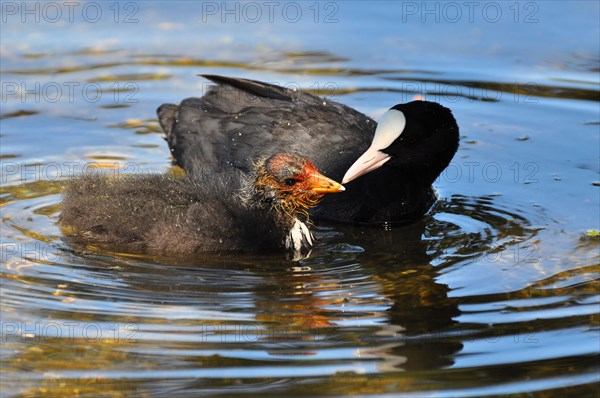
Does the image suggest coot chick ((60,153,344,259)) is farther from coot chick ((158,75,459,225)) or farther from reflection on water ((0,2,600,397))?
coot chick ((158,75,459,225))

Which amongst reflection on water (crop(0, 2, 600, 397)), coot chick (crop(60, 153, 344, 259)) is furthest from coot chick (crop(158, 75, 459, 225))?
coot chick (crop(60, 153, 344, 259))

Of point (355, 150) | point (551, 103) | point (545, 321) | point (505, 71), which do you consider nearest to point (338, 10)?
point (505, 71)

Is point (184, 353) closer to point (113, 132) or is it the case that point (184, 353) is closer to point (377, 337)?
point (377, 337)

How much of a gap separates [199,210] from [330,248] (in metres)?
0.84

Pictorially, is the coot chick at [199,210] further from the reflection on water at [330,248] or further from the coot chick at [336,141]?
the coot chick at [336,141]

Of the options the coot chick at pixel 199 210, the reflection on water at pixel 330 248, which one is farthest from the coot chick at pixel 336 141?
the coot chick at pixel 199 210

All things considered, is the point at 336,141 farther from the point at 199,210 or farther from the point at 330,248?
the point at 199,210

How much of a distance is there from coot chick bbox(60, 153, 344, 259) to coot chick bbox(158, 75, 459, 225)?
500 millimetres

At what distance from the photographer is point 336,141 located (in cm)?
718

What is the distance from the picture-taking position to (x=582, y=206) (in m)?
7.00

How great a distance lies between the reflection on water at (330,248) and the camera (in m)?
4.82

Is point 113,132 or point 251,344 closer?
point 251,344

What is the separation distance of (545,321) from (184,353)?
1683 mm

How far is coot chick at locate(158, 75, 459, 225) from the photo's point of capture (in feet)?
22.6
